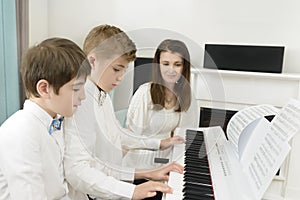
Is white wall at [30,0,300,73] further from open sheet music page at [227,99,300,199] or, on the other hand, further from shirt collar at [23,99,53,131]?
shirt collar at [23,99,53,131]

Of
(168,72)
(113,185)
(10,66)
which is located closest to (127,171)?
(113,185)

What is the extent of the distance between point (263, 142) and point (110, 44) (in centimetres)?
52

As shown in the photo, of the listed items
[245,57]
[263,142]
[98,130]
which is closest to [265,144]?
[263,142]

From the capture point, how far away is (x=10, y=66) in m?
2.09

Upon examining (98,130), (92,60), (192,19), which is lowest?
(98,130)

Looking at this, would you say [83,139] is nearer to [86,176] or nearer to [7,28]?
[86,176]

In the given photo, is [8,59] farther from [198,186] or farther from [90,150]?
[198,186]

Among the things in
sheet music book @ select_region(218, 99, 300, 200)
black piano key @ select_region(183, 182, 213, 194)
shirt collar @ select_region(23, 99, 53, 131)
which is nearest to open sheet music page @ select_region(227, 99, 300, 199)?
sheet music book @ select_region(218, 99, 300, 200)

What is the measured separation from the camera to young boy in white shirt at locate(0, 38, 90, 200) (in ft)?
2.67

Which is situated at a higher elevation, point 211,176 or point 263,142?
point 263,142

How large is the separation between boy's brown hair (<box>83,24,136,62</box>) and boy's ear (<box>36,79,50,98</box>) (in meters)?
0.18

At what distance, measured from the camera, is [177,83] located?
1.10 meters

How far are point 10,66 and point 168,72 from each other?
148cm

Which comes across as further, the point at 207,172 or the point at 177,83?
the point at 177,83
